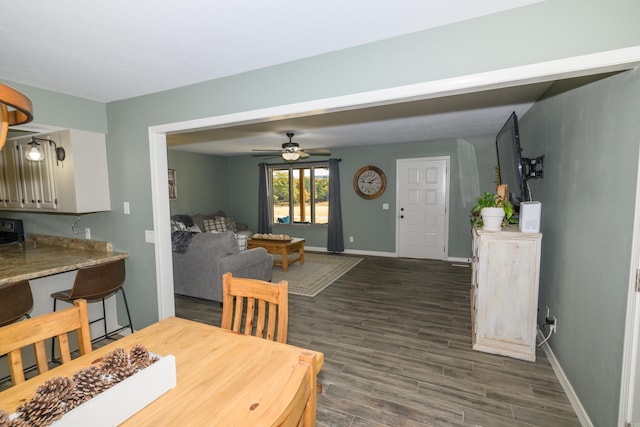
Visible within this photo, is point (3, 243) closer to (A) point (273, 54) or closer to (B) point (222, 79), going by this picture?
(B) point (222, 79)

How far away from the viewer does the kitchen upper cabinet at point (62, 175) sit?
2.79 metres

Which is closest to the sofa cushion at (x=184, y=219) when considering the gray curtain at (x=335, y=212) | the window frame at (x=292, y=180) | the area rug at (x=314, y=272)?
the window frame at (x=292, y=180)

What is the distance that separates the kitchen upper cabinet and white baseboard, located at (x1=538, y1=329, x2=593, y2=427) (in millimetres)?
4194

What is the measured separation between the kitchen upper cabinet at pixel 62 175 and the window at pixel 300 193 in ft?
15.5

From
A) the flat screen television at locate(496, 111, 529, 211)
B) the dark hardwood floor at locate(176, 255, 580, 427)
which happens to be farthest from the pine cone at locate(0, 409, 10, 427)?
the flat screen television at locate(496, 111, 529, 211)

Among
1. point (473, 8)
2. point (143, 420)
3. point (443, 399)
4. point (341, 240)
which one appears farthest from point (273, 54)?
point (341, 240)

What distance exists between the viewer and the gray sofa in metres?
3.72

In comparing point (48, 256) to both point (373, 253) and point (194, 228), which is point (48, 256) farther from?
point (373, 253)

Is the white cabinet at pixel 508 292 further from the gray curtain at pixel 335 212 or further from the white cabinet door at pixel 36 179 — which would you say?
the gray curtain at pixel 335 212

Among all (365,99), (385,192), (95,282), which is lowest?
(95,282)

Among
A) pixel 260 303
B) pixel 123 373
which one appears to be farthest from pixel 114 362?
pixel 260 303

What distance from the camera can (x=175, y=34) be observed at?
5.66 ft

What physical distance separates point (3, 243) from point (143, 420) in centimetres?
415

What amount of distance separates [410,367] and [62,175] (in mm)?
3619
